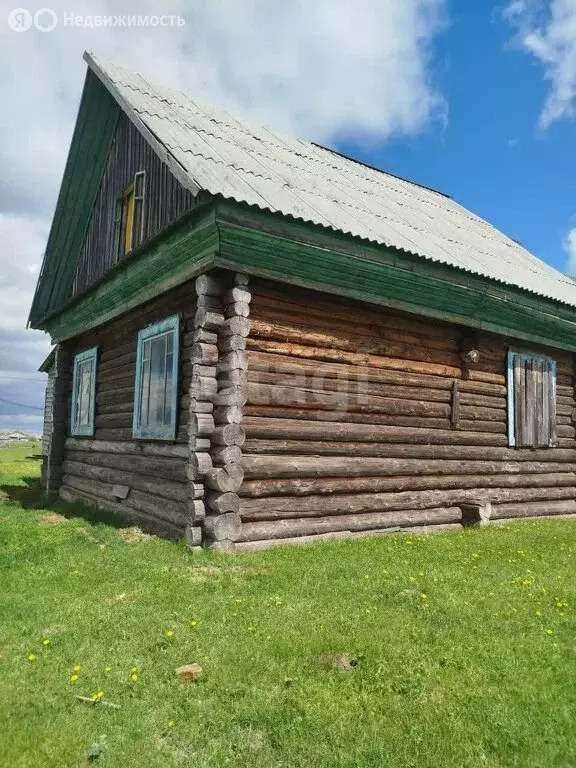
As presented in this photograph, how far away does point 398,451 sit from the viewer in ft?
30.5

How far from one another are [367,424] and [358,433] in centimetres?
25

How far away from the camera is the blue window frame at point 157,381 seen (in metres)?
8.49

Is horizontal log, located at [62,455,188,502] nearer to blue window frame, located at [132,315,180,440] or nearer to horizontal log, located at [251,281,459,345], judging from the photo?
blue window frame, located at [132,315,180,440]

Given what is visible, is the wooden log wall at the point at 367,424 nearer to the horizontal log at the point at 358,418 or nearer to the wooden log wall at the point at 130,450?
the horizontal log at the point at 358,418

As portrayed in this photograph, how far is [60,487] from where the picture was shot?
45.5ft

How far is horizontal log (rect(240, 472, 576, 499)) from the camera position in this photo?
773cm

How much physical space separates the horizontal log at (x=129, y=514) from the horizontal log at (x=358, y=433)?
174 cm

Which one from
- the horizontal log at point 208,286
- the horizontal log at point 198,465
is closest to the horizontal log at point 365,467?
the horizontal log at point 198,465

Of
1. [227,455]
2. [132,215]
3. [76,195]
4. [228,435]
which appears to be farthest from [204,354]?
[76,195]

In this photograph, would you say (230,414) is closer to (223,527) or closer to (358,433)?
(223,527)

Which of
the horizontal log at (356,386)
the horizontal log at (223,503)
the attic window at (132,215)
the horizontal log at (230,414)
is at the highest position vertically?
the attic window at (132,215)

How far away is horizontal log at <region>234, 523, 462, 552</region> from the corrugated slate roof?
4075 millimetres

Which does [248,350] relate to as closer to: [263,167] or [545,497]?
[263,167]

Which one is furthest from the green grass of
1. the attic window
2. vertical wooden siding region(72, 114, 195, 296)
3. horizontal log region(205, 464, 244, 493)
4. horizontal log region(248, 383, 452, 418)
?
the attic window
